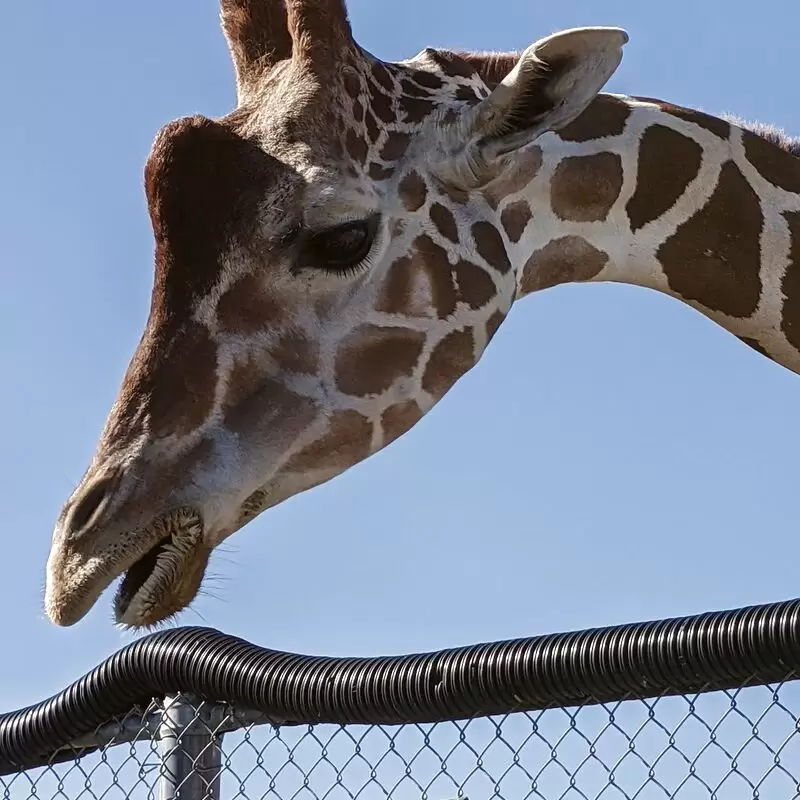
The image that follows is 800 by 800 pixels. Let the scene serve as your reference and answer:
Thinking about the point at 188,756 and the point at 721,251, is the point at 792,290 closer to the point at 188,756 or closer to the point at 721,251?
the point at 721,251

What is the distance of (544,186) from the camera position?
3.80 metres

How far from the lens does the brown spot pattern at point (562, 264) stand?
12.6ft

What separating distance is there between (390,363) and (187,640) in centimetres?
105

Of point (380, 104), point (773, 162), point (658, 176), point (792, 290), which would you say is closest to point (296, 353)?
point (380, 104)

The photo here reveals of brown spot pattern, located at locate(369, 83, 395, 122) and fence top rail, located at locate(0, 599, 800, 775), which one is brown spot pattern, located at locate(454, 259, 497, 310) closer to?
brown spot pattern, located at locate(369, 83, 395, 122)

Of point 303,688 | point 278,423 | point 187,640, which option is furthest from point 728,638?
point 278,423

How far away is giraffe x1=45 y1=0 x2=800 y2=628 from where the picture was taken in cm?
313

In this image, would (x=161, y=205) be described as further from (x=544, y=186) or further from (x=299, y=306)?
(x=544, y=186)

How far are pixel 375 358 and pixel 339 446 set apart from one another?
250mm

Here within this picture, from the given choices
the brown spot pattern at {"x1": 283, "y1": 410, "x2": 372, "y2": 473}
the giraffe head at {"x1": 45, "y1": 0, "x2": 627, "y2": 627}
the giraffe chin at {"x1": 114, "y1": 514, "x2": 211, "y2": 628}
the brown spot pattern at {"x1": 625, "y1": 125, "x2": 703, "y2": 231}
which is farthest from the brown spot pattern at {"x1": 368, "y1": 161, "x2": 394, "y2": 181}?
the giraffe chin at {"x1": 114, "y1": 514, "x2": 211, "y2": 628}

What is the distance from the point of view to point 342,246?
3.41m

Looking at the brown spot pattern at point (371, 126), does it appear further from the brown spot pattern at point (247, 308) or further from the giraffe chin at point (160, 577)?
the giraffe chin at point (160, 577)

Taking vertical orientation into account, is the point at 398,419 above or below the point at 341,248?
below

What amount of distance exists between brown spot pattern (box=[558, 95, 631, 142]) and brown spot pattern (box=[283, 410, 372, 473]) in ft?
3.61
